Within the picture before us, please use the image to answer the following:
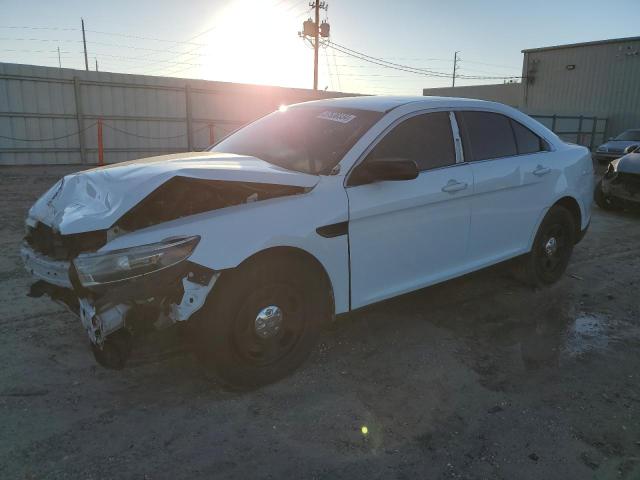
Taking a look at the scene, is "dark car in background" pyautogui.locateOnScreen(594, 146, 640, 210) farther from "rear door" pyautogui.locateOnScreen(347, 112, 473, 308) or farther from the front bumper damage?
the front bumper damage

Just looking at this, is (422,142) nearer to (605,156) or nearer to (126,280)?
(126,280)

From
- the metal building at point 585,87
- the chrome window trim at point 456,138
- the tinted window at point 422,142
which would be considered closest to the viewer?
the tinted window at point 422,142

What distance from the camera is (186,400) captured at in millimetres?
2842

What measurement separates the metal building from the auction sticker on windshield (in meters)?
24.1

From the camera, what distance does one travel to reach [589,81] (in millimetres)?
29484

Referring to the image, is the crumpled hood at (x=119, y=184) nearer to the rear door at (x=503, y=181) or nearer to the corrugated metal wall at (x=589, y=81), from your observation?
the rear door at (x=503, y=181)

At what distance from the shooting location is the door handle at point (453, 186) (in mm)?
3559

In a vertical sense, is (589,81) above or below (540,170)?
above

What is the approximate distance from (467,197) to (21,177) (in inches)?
447

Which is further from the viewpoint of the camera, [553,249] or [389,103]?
[553,249]

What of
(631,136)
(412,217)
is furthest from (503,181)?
(631,136)

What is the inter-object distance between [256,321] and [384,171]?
3.90 feet

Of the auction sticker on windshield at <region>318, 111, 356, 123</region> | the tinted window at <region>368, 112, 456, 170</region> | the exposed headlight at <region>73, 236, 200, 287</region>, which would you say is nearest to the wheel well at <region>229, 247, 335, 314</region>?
the exposed headlight at <region>73, 236, 200, 287</region>

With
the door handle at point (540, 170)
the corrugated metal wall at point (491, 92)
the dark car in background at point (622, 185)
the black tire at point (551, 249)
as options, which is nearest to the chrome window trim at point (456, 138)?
the door handle at point (540, 170)
